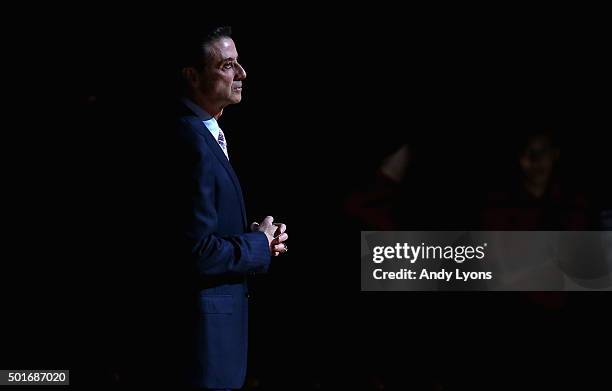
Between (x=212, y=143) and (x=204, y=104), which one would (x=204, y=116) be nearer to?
(x=204, y=104)

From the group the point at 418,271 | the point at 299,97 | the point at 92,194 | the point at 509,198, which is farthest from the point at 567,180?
the point at 92,194

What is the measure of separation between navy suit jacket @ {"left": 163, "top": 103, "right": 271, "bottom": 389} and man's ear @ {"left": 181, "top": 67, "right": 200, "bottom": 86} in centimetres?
9

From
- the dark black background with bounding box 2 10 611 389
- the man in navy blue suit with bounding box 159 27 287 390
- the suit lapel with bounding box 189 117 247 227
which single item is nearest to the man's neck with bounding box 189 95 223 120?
the man in navy blue suit with bounding box 159 27 287 390

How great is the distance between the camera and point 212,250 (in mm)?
3035

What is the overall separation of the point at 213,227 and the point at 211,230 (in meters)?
0.01

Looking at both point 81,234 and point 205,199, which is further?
point 81,234

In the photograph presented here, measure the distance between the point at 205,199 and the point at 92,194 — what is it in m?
2.43

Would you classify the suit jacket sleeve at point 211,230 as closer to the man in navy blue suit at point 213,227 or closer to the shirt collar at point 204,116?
the man in navy blue suit at point 213,227

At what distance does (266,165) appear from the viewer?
227 inches

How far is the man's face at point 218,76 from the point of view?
10.7ft

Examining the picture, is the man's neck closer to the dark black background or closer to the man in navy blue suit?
the man in navy blue suit

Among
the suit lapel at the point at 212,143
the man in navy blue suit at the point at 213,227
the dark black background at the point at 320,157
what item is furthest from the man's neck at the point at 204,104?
the dark black background at the point at 320,157

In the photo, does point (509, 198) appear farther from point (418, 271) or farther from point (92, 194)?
point (92, 194)

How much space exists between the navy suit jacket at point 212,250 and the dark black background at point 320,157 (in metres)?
2.20
